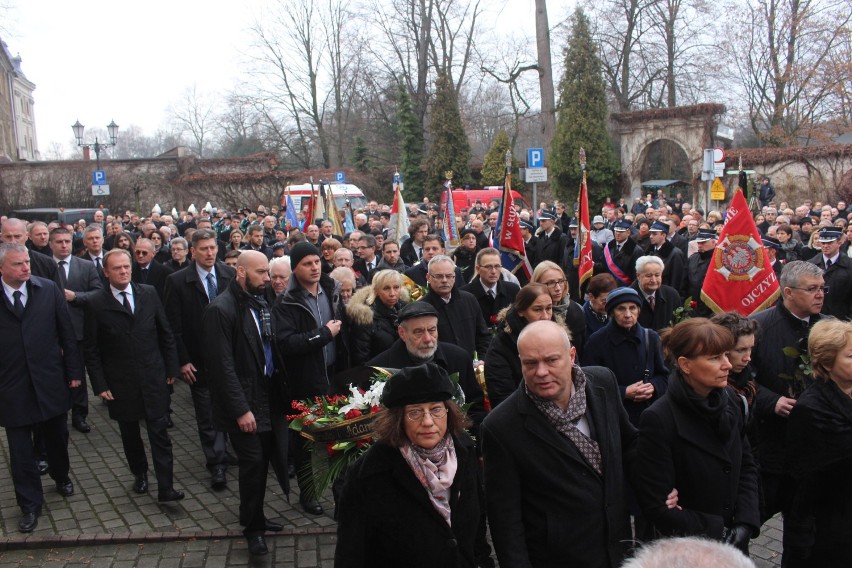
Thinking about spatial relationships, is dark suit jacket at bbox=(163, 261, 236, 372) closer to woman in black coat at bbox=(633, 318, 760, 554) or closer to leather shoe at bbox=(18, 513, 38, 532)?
leather shoe at bbox=(18, 513, 38, 532)

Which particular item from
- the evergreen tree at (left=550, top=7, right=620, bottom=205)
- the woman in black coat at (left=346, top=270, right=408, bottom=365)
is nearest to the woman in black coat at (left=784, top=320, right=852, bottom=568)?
the woman in black coat at (left=346, top=270, right=408, bottom=365)

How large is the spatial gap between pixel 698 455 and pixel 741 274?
448 cm

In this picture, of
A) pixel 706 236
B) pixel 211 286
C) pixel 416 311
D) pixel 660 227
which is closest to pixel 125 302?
pixel 211 286

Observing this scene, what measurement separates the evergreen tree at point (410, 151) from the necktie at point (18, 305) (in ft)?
109

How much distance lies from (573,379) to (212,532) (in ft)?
11.7

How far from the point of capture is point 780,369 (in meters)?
4.64

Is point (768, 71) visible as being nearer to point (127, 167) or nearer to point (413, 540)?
point (127, 167)

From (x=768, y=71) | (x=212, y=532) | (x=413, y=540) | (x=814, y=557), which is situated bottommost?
(x=212, y=532)

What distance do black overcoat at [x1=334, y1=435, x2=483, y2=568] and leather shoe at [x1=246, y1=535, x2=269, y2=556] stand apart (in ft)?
7.90

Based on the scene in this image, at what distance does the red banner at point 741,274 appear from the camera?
282 inches

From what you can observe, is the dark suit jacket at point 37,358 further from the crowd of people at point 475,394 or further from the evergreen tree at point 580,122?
the evergreen tree at point 580,122

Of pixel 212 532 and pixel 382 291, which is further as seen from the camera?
pixel 382 291

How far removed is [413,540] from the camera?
2984 millimetres

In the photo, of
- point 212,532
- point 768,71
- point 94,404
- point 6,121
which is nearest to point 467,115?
point 768,71
